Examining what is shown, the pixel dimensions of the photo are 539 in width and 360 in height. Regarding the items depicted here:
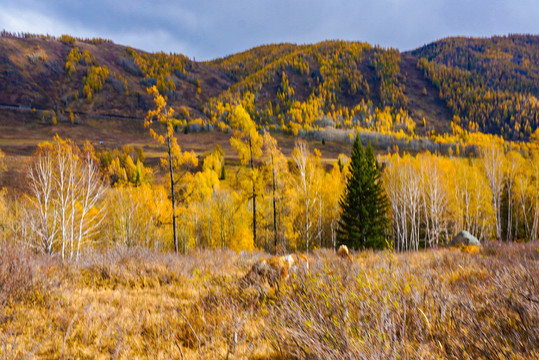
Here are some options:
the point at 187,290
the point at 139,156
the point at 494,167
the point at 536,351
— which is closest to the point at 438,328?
the point at 536,351

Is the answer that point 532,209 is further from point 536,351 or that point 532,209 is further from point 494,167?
point 536,351

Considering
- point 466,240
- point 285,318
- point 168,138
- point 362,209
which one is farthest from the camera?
point 362,209

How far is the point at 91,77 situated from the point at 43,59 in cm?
4189

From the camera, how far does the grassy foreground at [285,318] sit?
6.02 feet

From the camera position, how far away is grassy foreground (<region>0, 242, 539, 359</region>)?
1.83 m

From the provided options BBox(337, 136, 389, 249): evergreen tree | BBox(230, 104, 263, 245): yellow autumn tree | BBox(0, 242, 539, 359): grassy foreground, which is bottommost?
BBox(337, 136, 389, 249): evergreen tree

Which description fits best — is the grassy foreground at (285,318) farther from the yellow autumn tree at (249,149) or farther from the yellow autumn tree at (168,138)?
the yellow autumn tree at (249,149)

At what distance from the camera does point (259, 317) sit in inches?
123

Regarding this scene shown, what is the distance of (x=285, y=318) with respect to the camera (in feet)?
8.14

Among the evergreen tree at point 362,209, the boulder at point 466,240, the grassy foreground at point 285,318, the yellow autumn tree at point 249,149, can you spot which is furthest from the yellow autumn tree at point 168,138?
the evergreen tree at point 362,209

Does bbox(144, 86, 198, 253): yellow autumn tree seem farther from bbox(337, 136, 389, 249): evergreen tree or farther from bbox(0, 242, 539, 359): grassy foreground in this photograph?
bbox(337, 136, 389, 249): evergreen tree

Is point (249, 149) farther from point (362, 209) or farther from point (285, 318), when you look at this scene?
point (285, 318)

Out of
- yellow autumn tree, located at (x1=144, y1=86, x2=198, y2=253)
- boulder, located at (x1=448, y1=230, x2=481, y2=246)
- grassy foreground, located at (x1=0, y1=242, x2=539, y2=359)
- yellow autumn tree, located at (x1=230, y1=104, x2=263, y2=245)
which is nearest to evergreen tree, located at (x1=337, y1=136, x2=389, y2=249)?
boulder, located at (x1=448, y1=230, x2=481, y2=246)

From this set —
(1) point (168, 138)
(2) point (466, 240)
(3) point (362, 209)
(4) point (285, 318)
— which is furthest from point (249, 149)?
(4) point (285, 318)
